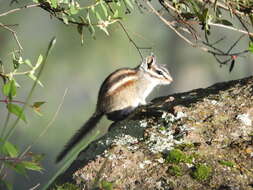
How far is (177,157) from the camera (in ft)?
8.39

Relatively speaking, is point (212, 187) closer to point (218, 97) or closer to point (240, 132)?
point (240, 132)

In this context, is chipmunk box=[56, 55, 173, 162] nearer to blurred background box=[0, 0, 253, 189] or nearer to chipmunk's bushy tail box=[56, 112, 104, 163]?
chipmunk's bushy tail box=[56, 112, 104, 163]

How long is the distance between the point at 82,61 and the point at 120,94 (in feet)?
17.3

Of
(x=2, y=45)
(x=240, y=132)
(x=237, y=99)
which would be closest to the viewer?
(x=240, y=132)

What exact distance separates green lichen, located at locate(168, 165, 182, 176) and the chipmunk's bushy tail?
7.20 feet

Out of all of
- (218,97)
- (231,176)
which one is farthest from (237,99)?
(231,176)

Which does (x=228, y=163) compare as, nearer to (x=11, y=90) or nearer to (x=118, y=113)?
(x=11, y=90)

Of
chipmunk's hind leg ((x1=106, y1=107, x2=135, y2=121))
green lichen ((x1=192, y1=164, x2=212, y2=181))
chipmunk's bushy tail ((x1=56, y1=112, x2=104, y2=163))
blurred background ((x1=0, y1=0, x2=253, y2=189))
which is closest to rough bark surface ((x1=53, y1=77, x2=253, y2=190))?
green lichen ((x1=192, y1=164, x2=212, y2=181))

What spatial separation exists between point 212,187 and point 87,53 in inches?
333

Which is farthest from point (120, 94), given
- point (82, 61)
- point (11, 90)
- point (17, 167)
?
point (82, 61)

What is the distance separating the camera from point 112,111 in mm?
5402

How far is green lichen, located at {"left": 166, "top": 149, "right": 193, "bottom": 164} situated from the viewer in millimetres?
2537

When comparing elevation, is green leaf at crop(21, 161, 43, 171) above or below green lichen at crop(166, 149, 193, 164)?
above

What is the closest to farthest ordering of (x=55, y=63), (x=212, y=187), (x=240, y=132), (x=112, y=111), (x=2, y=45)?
1. (x=212, y=187)
2. (x=240, y=132)
3. (x=112, y=111)
4. (x=2, y=45)
5. (x=55, y=63)
